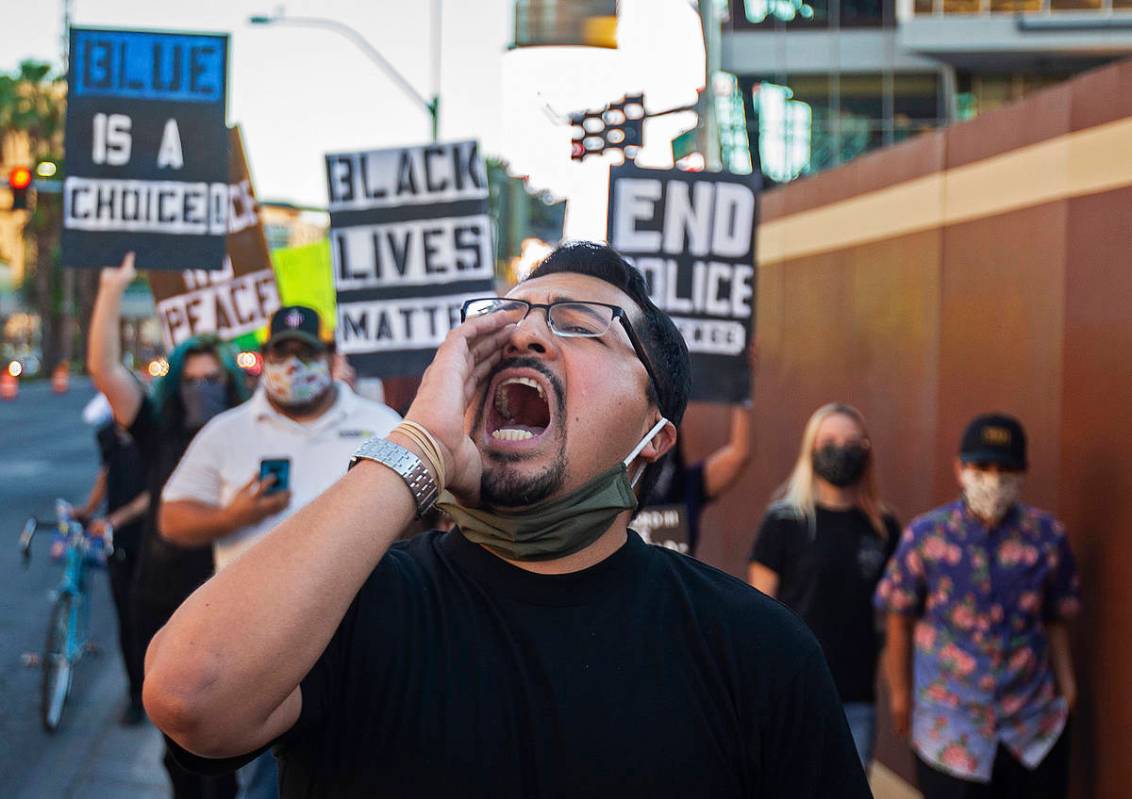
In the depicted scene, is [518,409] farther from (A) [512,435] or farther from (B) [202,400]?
(B) [202,400]

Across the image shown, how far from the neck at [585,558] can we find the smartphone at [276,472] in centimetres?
270

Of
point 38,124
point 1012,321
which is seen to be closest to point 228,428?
point 1012,321

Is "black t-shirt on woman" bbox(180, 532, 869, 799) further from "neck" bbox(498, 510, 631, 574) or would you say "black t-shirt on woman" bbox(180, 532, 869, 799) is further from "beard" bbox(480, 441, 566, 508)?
"beard" bbox(480, 441, 566, 508)

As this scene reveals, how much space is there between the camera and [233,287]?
8.62 meters

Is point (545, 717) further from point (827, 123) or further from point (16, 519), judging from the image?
point (827, 123)

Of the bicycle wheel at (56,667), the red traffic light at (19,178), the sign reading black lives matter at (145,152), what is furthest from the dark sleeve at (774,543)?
the red traffic light at (19,178)

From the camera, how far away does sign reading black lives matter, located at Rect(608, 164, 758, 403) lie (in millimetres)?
6684

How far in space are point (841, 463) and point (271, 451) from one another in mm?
2489

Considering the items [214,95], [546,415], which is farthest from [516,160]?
[546,415]

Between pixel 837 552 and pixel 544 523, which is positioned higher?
pixel 544 523

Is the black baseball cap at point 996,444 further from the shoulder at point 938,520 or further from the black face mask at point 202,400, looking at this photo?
the black face mask at point 202,400

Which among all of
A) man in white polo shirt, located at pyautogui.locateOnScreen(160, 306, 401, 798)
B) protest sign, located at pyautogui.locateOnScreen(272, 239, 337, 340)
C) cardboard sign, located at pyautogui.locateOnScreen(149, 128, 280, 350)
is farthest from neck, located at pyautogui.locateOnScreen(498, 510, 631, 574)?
protest sign, located at pyautogui.locateOnScreen(272, 239, 337, 340)

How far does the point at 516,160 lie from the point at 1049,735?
871 centimetres

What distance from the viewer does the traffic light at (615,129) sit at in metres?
9.15
